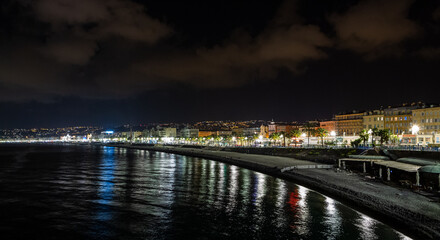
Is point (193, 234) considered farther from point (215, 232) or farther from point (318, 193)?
point (318, 193)

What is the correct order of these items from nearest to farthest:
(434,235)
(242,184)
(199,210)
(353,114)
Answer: (434,235) < (199,210) < (242,184) < (353,114)

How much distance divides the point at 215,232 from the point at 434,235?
12.0 metres

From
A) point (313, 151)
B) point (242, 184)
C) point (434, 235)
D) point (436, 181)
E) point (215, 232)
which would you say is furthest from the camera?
point (313, 151)

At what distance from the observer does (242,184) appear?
4231 centimetres

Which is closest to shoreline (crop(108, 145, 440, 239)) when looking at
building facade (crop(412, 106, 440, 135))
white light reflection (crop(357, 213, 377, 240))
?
white light reflection (crop(357, 213, 377, 240))

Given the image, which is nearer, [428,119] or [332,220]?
[332,220]

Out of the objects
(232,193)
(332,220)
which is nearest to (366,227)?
(332,220)

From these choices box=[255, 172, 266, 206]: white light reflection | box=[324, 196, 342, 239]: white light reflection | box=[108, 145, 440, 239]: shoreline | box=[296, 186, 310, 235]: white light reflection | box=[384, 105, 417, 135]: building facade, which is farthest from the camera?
box=[384, 105, 417, 135]: building facade

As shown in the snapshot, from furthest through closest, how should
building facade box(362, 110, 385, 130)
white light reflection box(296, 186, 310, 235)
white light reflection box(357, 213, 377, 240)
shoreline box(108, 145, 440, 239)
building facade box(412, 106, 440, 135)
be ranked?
1. building facade box(362, 110, 385, 130)
2. building facade box(412, 106, 440, 135)
3. white light reflection box(296, 186, 310, 235)
4. shoreline box(108, 145, 440, 239)
5. white light reflection box(357, 213, 377, 240)

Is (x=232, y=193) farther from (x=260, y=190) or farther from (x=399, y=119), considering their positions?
(x=399, y=119)

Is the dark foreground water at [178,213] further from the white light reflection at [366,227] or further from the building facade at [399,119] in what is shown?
the building facade at [399,119]

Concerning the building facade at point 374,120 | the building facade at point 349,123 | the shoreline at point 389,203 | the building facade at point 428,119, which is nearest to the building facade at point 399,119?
the building facade at point 374,120

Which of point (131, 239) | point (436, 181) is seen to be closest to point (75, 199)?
point (131, 239)

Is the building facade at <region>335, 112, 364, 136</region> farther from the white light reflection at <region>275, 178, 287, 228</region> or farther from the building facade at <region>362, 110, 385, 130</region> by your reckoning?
the white light reflection at <region>275, 178, 287, 228</region>
